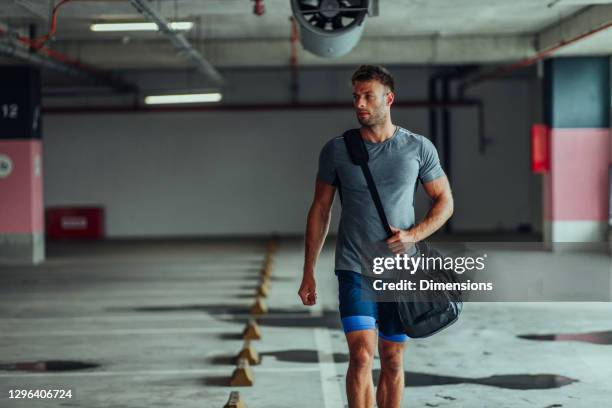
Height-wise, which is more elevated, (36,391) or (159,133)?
(159,133)

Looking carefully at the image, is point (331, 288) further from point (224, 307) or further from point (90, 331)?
point (90, 331)

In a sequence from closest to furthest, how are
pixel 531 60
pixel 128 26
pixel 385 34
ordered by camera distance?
pixel 128 26 < pixel 385 34 < pixel 531 60

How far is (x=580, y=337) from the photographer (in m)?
8.13

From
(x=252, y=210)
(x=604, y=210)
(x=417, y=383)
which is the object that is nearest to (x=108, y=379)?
(x=417, y=383)

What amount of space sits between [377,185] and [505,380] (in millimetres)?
2744

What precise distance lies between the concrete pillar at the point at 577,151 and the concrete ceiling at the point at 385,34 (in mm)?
604

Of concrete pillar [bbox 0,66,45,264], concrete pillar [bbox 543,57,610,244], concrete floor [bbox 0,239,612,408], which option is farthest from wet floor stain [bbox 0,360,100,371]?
concrete pillar [bbox 543,57,610,244]

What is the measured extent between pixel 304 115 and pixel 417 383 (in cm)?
1658

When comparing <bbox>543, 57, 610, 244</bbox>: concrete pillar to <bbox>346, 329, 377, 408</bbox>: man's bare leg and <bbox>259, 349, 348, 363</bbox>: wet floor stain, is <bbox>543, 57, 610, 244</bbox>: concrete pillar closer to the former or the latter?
<bbox>259, 349, 348, 363</bbox>: wet floor stain

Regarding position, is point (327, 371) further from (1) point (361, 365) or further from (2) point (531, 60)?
(2) point (531, 60)

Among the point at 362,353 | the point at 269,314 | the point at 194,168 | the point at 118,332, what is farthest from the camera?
the point at 194,168

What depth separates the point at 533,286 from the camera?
40.3 feet

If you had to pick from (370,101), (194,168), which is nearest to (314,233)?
(370,101)

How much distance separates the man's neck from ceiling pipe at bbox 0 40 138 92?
865 cm
